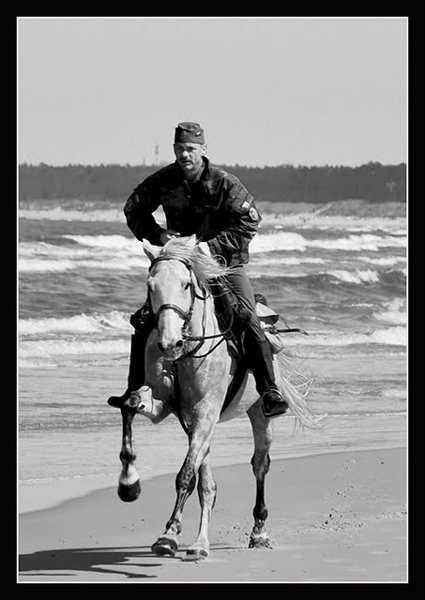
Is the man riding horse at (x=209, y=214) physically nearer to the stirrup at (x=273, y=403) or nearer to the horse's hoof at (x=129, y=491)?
the stirrup at (x=273, y=403)

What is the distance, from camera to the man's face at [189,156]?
8938mm

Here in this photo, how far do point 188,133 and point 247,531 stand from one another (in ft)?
9.19

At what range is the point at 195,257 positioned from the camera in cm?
851

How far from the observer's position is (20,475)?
11.9 metres

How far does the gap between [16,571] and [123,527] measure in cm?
158

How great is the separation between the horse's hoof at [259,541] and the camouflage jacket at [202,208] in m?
1.75

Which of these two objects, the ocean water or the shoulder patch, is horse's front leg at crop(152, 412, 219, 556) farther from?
the ocean water

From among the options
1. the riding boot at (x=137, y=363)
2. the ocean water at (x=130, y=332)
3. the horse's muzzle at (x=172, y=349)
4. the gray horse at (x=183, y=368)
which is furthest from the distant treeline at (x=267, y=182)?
the horse's muzzle at (x=172, y=349)

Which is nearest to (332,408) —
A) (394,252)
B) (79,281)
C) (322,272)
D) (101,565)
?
(101,565)

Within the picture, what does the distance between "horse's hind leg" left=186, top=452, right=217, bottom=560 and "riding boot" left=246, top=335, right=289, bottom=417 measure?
53 cm

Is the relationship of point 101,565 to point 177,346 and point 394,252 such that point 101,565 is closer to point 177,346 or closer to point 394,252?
point 177,346

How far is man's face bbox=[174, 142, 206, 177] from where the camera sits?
29.3 feet

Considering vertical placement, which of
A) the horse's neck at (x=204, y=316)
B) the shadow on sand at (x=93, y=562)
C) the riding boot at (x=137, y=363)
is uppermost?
the horse's neck at (x=204, y=316)

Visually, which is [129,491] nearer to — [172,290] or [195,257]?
[172,290]
